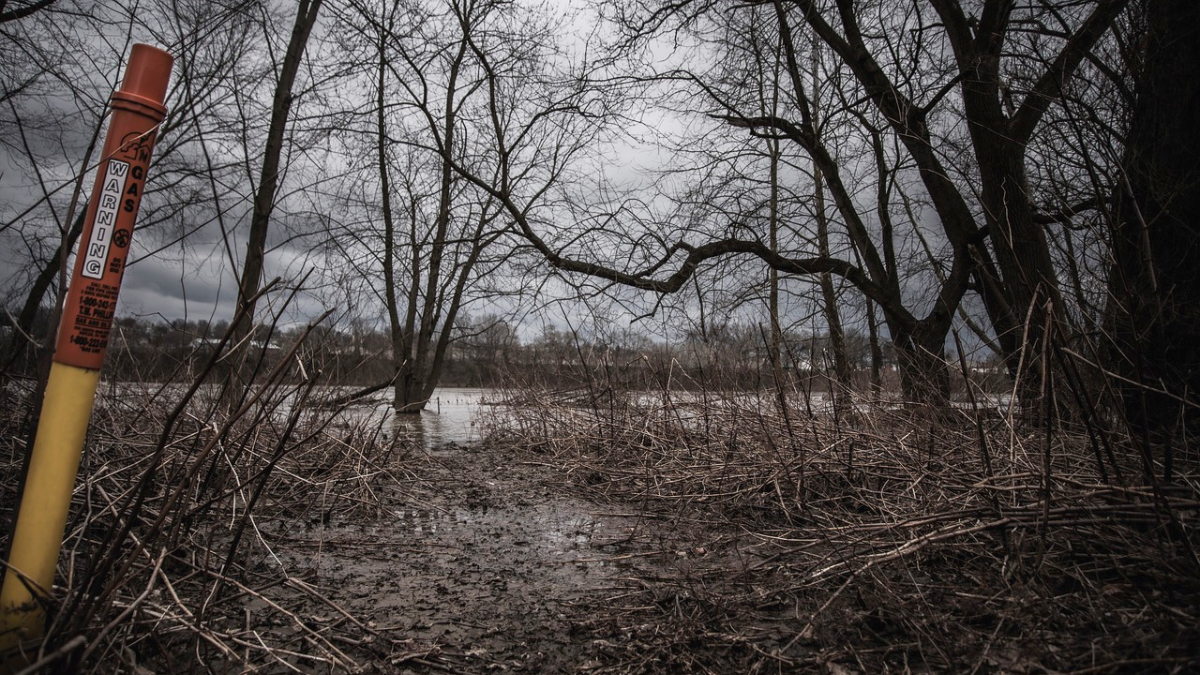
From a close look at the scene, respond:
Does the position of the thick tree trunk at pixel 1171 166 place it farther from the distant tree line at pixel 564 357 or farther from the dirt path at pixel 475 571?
the dirt path at pixel 475 571

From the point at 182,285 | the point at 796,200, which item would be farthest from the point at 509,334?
the point at 182,285

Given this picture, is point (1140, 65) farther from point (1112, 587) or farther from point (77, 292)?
point (77, 292)

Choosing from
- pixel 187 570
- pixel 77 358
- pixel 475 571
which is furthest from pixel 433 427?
pixel 77 358

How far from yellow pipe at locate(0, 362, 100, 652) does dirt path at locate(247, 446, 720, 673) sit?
77 cm

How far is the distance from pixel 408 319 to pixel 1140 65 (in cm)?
1048

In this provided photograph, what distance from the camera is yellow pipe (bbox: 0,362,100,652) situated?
4.50 feet

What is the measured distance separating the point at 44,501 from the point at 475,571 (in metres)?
1.86

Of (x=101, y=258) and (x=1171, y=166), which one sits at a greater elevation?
(x=1171, y=166)

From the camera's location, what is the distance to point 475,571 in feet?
9.70

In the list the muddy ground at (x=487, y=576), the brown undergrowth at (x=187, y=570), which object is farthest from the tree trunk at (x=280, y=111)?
the muddy ground at (x=487, y=576)

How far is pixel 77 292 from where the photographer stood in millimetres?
1393

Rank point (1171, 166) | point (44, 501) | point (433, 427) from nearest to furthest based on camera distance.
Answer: point (44, 501), point (1171, 166), point (433, 427)

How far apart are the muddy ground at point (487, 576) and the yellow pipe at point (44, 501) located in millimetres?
689

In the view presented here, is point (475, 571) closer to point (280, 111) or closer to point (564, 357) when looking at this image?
point (564, 357)
